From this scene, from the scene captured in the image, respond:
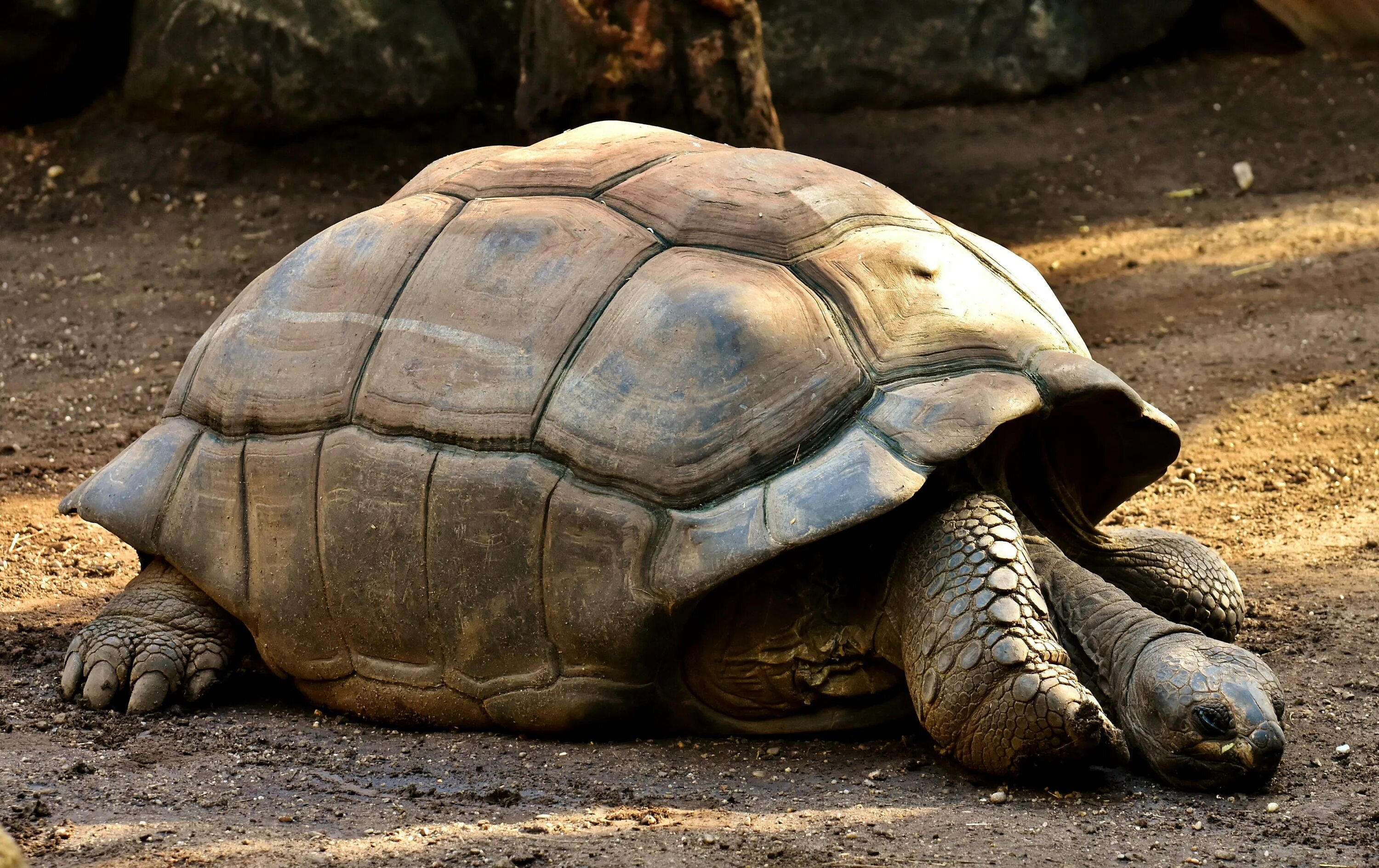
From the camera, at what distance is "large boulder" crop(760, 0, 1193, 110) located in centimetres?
997

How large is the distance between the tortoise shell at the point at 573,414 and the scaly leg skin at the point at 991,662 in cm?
21

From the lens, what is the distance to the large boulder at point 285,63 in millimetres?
8531

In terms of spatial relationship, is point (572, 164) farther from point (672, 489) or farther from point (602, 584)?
point (602, 584)

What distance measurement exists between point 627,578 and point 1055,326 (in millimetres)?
1215

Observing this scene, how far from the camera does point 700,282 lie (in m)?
3.13

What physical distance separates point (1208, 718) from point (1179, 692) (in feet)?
0.24

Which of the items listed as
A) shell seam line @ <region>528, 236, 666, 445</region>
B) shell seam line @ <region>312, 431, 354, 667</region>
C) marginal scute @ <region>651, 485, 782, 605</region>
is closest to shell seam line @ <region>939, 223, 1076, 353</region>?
shell seam line @ <region>528, 236, 666, 445</region>

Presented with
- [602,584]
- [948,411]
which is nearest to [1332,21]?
[948,411]

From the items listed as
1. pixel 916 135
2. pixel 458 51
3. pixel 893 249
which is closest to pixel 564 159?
pixel 893 249

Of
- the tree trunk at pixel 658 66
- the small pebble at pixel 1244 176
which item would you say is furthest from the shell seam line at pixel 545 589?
the small pebble at pixel 1244 176

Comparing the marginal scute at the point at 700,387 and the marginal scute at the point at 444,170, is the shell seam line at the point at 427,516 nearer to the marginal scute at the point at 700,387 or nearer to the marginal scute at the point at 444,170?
the marginal scute at the point at 700,387

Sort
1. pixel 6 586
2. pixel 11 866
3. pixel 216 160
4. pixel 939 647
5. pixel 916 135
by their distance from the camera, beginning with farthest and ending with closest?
pixel 916 135, pixel 216 160, pixel 6 586, pixel 939 647, pixel 11 866

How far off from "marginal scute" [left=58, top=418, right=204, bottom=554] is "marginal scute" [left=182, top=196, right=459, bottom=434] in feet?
0.27

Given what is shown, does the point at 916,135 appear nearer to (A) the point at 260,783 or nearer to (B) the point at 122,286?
(B) the point at 122,286
